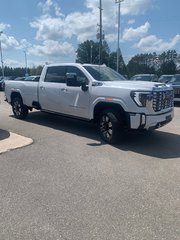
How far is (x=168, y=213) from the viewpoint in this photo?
346 centimetres

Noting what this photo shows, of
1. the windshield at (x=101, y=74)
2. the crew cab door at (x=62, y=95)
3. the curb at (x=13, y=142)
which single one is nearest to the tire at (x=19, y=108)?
the crew cab door at (x=62, y=95)

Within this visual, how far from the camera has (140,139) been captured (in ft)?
23.5

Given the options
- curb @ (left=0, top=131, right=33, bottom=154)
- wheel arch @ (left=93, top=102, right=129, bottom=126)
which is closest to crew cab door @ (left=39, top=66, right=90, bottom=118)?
wheel arch @ (left=93, top=102, right=129, bottom=126)

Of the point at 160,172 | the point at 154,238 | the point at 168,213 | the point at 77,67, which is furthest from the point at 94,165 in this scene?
the point at 77,67

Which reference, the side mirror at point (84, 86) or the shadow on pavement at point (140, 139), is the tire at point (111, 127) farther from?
the side mirror at point (84, 86)

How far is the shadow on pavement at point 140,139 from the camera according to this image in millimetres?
6070

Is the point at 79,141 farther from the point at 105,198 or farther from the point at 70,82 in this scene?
the point at 105,198

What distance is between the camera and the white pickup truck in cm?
605

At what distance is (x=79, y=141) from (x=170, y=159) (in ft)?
7.86

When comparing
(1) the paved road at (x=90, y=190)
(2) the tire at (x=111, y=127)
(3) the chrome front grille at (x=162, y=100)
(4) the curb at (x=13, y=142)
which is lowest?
(1) the paved road at (x=90, y=190)

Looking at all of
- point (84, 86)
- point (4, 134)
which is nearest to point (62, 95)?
point (84, 86)

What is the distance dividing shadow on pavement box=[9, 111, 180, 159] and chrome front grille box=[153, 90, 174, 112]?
0.93m

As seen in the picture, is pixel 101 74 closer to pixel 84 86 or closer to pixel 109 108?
pixel 84 86

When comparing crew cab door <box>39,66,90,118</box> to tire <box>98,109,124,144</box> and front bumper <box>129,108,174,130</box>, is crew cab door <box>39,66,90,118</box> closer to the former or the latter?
tire <box>98,109,124,144</box>
